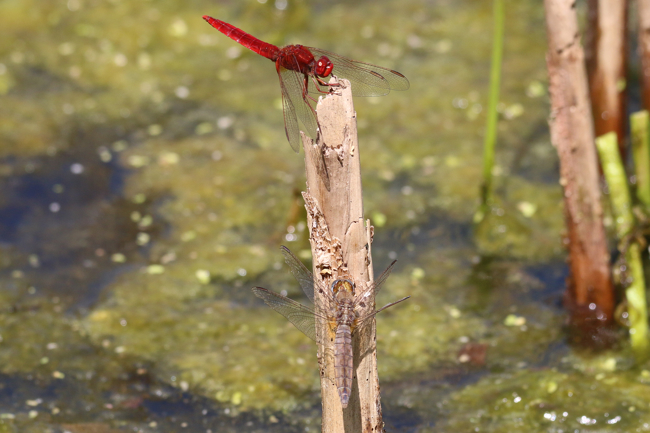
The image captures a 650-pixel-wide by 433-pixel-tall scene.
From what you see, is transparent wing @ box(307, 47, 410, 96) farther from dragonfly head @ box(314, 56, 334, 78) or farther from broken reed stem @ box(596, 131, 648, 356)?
broken reed stem @ box(596, 131, 648, 356)

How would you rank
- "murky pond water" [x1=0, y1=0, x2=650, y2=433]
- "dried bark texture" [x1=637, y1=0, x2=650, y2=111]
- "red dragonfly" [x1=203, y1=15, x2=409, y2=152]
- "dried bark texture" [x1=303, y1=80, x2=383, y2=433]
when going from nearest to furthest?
"dried bark texture" [x1=303, y1=80, x2=383, y2=433]
"red dragonfly" [x1=203, y1=15, x2=409, y2=152]
"murky pond water" [x1=0, y1=0, x2=650, y2=433]
"dried bark texture" [x1=637, y1=0, x2=650, y2=111]

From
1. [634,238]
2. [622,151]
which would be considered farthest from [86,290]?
[622,151]

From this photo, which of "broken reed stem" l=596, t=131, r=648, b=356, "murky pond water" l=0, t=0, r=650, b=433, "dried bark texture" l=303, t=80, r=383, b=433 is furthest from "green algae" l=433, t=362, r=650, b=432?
"dried bark texture" l=303, t=80, r=383, b=433

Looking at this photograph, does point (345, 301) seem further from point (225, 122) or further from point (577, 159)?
point (225, 122)

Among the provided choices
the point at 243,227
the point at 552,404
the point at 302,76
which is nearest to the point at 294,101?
the point at 302,76

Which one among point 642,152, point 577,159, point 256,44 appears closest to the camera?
point 256,44

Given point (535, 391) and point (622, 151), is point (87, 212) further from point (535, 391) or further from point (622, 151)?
point (622, 151)
